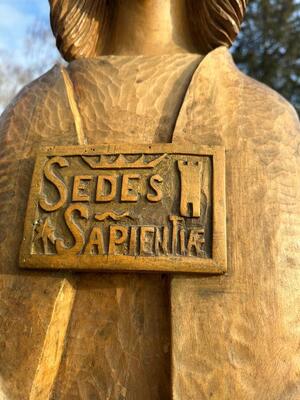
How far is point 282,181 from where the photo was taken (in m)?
1.20

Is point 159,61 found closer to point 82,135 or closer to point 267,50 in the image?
point 82,135

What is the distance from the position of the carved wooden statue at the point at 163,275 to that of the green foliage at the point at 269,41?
6.06 m

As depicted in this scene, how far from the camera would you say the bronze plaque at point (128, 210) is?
1107mm

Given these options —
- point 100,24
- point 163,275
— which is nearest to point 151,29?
point 100,24

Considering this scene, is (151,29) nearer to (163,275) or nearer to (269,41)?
(163,275)

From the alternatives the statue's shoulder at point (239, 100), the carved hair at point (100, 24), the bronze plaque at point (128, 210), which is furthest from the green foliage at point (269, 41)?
the bronze plaque at point (128, 210)

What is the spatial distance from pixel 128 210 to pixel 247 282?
340mm

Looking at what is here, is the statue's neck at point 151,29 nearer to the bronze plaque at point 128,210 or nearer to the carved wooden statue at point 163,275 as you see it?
the carved wooden statue at point 163,275

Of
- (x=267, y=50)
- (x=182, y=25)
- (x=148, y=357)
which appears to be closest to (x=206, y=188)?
(x=148, y=357)

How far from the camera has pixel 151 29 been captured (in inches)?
64.7

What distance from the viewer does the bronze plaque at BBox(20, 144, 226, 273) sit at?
1107mm

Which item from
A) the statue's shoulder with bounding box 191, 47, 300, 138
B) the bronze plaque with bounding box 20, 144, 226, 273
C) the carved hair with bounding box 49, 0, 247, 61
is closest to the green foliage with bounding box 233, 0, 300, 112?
the carved hair with bounding box 49, 0, 247, 61

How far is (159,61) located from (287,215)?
66 cm

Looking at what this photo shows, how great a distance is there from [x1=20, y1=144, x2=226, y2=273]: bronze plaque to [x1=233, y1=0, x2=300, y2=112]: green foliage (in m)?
6.28
